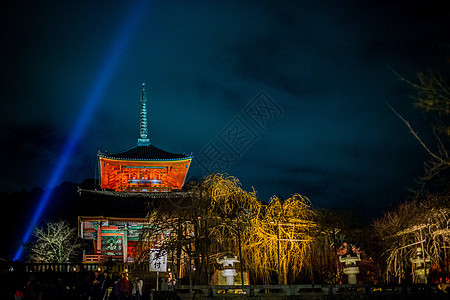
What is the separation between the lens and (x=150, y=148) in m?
39.5

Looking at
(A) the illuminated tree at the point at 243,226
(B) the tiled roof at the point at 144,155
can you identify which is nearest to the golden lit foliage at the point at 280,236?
(A) the illuminated tree at the point at 243,226

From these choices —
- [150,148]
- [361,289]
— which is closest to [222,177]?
[361,289]

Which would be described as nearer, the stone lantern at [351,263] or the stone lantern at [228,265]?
the stone lantern at [228,265]

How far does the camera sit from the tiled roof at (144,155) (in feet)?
116

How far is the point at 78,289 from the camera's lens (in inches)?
703

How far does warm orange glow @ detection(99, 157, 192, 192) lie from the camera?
34312 mm

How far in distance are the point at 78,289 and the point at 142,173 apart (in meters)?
18.6

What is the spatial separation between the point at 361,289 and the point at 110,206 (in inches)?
720

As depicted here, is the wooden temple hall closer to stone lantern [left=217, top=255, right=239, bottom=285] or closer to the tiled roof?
the tiled roof

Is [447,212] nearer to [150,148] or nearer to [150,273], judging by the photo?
[150,273]

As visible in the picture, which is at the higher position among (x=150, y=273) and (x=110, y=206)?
(x=110, y=206)

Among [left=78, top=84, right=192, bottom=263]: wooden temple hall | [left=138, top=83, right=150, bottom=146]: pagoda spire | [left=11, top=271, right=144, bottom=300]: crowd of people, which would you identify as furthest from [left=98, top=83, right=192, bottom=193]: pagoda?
[left=11, top=271, right=144, bottom=300]: crowd of people

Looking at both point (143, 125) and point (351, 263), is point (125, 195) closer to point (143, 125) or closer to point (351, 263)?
point (143, 125)

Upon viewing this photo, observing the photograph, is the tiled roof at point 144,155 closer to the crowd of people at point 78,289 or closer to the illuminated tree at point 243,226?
A: the crowd of people at point 78,289
